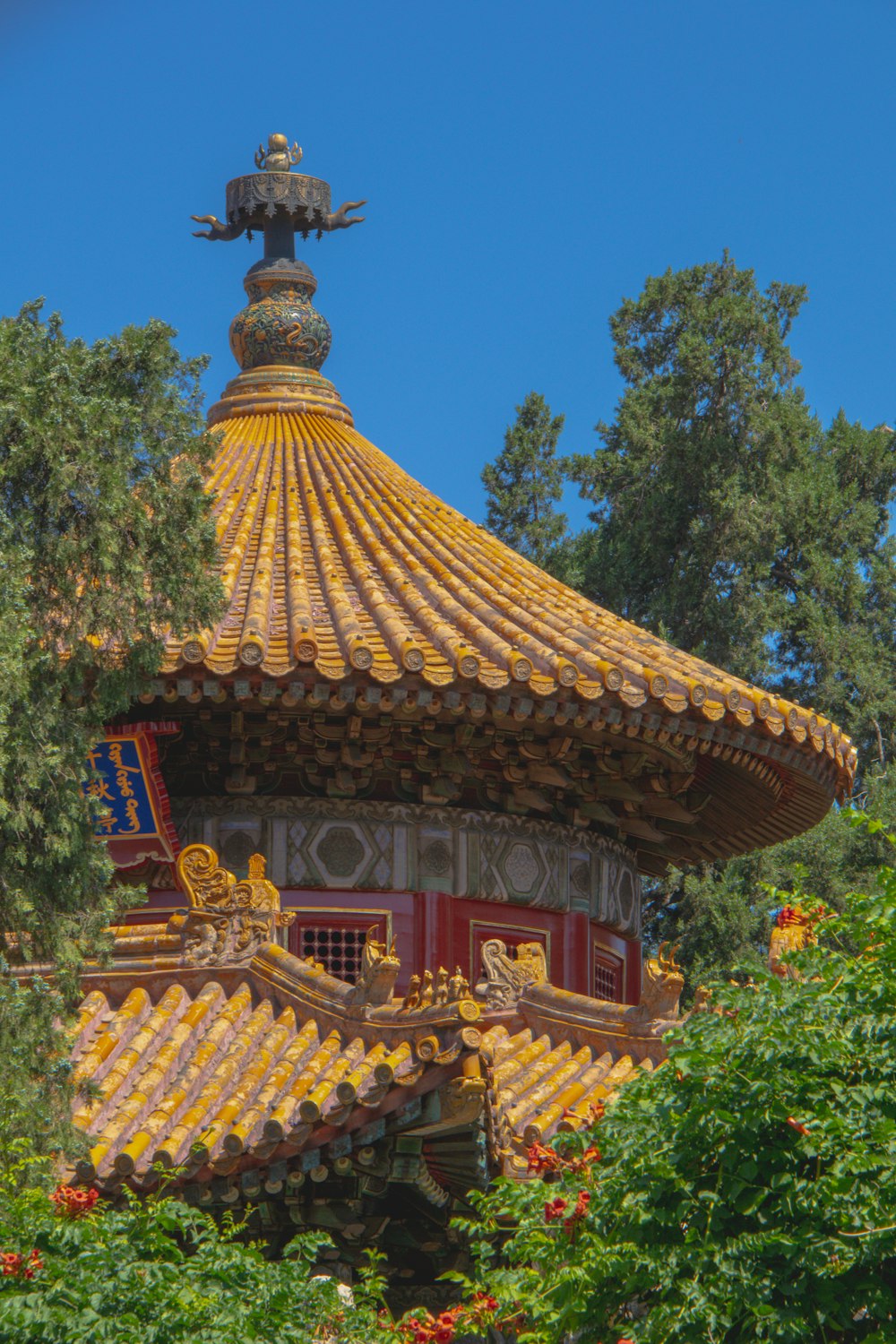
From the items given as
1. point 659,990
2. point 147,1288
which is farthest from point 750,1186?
point 659,990

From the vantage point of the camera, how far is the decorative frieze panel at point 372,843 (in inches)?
485

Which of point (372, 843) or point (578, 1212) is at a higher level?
point (372, 843)

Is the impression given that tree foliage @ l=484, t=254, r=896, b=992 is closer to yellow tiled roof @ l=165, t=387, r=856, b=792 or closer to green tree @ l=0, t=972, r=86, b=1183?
yellow tiled roof @ l=165, t=387, r=856, b=792

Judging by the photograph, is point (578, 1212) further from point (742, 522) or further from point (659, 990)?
point (742, 522)

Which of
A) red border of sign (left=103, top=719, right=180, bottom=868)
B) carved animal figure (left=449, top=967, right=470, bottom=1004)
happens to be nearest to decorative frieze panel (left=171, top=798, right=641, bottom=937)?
red border of sign (left=103, top=719, right=180, bottom=868)

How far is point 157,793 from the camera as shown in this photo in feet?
38.6

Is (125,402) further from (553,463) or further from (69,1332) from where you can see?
(553,463)

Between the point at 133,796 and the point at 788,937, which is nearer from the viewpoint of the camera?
the point at 133,796

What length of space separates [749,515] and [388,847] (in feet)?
40.4

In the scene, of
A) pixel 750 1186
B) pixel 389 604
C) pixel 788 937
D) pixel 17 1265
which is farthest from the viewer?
pixel 389 604

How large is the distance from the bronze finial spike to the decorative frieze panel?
5.19 meters

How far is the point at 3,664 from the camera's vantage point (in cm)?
843

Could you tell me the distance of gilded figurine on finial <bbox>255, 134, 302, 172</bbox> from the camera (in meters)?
16.3

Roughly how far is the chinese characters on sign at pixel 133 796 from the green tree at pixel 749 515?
41.9 ft
